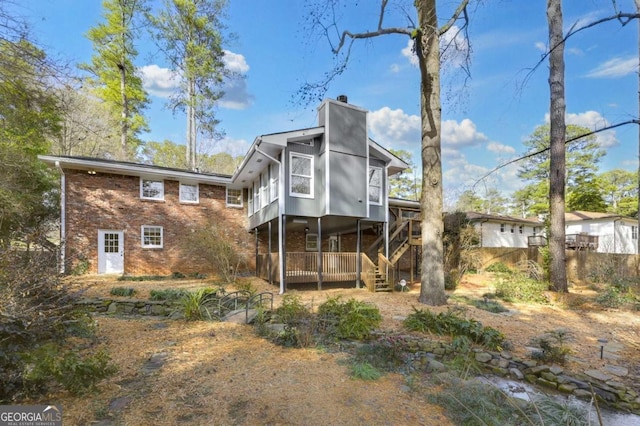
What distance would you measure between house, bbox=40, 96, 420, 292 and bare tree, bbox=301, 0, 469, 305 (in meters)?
2.77

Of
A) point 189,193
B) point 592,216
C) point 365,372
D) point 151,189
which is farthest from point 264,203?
point 592,216

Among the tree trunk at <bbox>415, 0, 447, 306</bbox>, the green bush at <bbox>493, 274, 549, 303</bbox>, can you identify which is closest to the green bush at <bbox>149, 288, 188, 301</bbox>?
the tree trunk at <bbox>415, 0, 447, 306</bbox>

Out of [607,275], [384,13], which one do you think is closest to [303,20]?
[384,13]

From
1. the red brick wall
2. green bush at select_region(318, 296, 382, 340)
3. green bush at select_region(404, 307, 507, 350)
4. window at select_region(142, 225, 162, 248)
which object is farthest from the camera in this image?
window at select_region(142, 225, 162, 248)

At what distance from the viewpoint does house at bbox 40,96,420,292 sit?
1061cm

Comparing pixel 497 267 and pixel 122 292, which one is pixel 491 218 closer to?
pixel 497 267

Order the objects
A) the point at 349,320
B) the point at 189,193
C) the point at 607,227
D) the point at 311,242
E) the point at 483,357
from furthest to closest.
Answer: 1. the point at 607,227
2. the point at 311,242
3. the point at 189,193
4. the point at 349,320
5. the point at 483,357

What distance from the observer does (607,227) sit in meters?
24.2

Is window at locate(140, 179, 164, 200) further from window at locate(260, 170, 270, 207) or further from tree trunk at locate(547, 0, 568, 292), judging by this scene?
tree trunk at locate(547, 0, 568, 292)

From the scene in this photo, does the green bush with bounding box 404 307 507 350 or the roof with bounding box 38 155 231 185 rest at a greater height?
the roof with bounding box 38 155 231 185

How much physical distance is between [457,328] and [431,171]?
4.30m

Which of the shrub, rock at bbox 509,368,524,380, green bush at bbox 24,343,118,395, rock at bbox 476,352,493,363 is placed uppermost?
green bush at bbox 24,343,118,395

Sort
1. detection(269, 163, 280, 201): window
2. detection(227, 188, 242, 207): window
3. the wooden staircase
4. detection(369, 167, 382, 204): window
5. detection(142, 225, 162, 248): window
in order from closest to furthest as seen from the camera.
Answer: the wooden staircase, detection(269, 163, 280, 201): window, detection(369, 167, 382, 204): window, detection(142, 225, 162, 248): window, detection(227, 188, 242, 207): window
